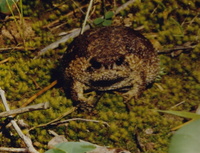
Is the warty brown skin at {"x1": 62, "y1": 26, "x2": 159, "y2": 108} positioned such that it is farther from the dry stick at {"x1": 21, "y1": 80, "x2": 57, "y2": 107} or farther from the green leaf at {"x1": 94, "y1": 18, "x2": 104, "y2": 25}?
the green leaf at {"x1": 94, "y1": 18, "x2": 104, "y2": 25}

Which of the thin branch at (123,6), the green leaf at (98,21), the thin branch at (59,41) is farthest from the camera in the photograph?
the thin branch at (123,6)

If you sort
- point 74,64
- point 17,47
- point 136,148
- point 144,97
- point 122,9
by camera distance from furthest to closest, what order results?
point 122,9 < point 17,47 < point 144,97 < point 74,64 < point 136,148

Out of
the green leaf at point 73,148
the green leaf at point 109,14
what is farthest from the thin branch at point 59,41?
the green leaf at point 73,148

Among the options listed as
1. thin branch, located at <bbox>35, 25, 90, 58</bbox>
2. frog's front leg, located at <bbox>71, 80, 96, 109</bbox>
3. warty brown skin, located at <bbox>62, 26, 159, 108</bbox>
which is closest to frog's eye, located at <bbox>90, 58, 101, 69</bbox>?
warty brown skin, located at <bbox>62, 26, 159, 108</bbox>

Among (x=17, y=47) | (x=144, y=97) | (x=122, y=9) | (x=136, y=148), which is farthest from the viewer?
(x=122, y=9)

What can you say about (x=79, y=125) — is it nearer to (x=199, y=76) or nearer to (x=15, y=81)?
(x=15, y=81)

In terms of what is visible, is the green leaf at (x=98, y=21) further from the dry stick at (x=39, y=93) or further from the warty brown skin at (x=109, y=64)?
the dry stick at (x=39, y=93)

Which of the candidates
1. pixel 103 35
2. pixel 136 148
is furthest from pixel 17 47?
pixel 136 148
